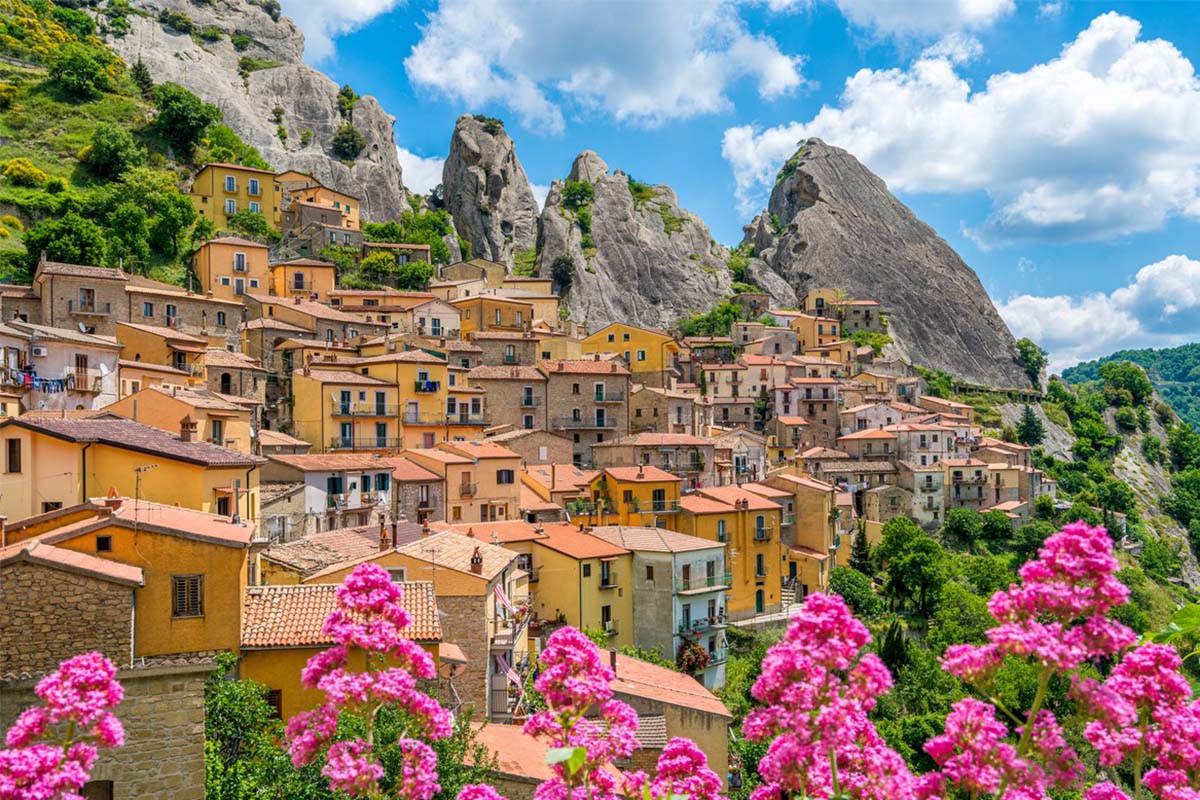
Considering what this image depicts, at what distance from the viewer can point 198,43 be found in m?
124

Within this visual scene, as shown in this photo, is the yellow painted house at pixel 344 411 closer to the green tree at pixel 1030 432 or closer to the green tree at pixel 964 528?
the green tree at pixel 964 528

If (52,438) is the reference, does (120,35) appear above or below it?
above

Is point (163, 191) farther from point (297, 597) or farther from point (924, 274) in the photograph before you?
point (924, 274)

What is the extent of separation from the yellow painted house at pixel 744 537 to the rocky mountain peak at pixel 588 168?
3275 inches

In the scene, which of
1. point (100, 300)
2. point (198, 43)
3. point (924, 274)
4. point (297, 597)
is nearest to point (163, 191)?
point (100, 300)

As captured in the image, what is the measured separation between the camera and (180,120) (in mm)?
91188

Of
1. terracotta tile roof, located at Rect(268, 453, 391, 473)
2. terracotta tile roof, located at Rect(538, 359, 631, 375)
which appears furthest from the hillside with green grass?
terracotta tile roof, located at Rect(268, 453, 391, 473)

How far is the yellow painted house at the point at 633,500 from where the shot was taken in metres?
50.3

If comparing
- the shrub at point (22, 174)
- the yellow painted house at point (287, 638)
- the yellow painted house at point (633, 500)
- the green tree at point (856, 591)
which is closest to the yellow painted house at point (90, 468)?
the yellow painted house at point (287, 638)

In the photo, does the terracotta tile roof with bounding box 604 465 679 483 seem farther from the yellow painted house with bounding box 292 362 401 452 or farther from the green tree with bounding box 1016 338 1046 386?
the green tree with bounding box 1016 338 1046 386

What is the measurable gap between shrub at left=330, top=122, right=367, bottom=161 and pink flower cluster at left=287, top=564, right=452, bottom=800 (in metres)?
114

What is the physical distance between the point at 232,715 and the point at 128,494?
9.75 m

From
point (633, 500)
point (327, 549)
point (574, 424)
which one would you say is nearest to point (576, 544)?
point (633, 500)

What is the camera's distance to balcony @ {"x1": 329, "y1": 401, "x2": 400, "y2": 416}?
50938 mm
